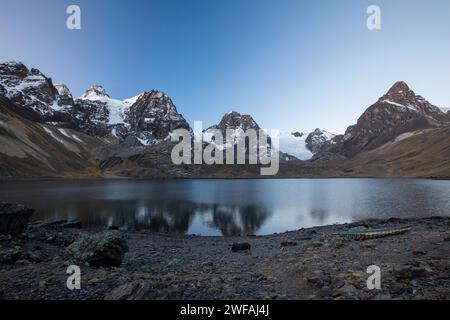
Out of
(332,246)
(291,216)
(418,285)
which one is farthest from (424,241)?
(291,216)

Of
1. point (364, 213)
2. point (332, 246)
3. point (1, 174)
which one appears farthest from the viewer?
point (1, 174)

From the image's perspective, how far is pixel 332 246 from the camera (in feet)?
75.6

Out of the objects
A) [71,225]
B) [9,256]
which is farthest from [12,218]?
[71,225]

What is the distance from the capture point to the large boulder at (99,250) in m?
17.2

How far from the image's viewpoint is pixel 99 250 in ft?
57.4

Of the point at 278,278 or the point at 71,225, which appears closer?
the point at 278,278

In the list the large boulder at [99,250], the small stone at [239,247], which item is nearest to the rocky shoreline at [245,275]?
the large boulder at [99,250]

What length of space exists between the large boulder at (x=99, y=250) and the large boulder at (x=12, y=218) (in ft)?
25.2

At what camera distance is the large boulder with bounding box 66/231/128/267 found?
1722 centimetres

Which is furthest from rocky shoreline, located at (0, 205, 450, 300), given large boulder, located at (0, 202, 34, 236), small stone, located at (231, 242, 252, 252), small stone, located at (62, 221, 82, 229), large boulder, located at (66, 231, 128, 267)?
small stone, located at (62, 221, 82, 229)

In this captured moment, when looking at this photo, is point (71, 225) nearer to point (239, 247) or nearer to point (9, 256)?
point (239, 247)

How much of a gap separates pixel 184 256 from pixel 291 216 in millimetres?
38432

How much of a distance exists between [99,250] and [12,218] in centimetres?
1029

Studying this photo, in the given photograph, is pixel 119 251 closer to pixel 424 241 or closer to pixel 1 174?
pixel 424 241
